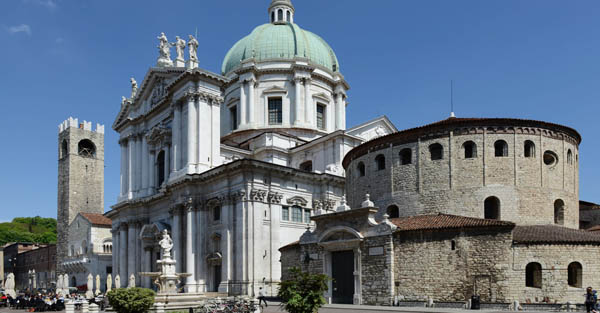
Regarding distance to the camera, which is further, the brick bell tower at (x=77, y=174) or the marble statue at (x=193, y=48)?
the brick bell tower at (x=77, y=174)

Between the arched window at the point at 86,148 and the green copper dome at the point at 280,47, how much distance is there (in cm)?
3812

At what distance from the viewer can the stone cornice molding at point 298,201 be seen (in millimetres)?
45162

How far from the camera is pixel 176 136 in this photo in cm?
4866

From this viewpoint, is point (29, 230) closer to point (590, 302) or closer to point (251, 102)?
point (251, 102)

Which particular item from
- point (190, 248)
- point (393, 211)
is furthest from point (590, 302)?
point (190, 248)

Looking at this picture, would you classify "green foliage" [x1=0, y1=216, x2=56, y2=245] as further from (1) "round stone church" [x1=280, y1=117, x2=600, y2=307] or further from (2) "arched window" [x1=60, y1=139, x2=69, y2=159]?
(1) "round stone church" [x1=280, y1=117, x2=600, y2=307]

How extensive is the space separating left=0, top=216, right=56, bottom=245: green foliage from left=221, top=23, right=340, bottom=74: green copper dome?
84791 millimetres

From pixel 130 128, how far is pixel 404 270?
3725 cm

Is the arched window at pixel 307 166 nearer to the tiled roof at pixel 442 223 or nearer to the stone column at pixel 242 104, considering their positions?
the stone column at pixel 242 104

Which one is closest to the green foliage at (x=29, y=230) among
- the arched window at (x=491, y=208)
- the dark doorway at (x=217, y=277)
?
the dark doorway at (x=217, y=277)

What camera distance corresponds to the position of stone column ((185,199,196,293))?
144ft

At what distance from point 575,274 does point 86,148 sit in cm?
8076

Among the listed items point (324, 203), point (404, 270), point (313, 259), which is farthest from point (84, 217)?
point (404, 270)

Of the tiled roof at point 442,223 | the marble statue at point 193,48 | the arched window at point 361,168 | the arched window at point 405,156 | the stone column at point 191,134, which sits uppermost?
the marble statue at point 193,48
